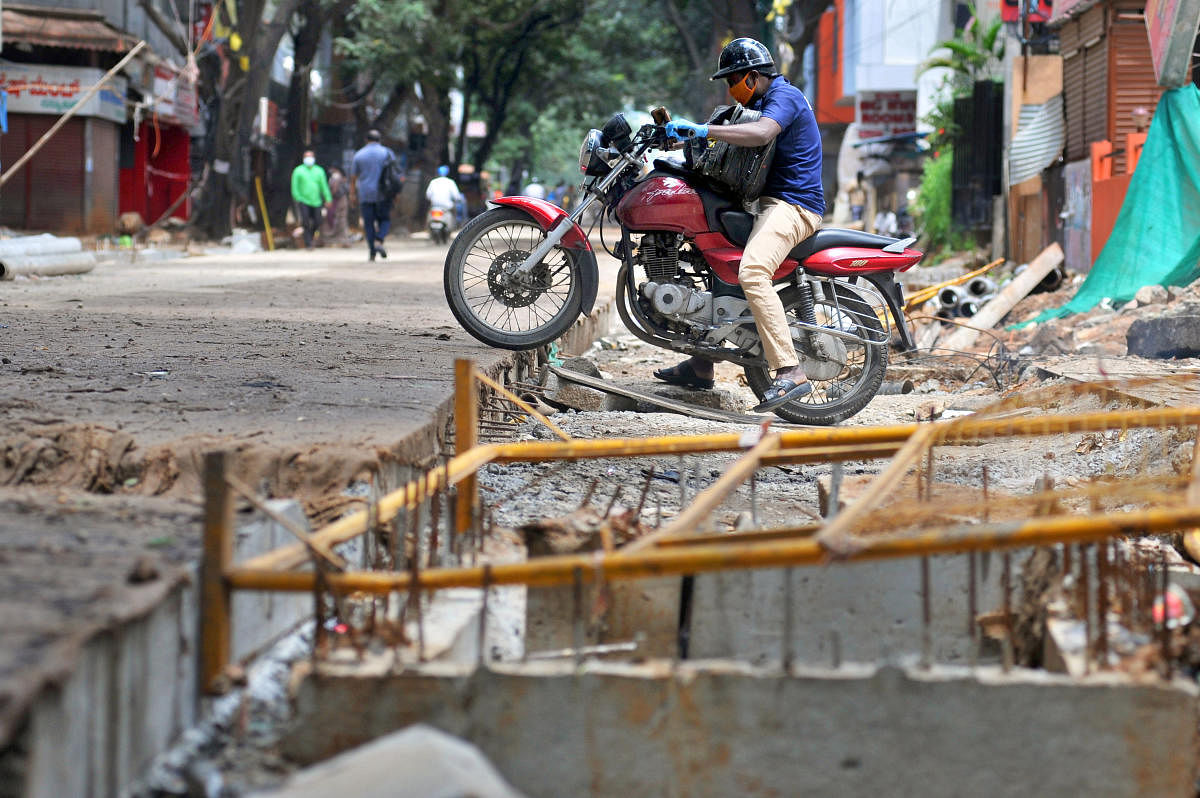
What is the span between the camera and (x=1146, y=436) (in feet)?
16.7

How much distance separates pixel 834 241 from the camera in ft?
19.6

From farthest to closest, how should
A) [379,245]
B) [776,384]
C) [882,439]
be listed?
1. [379,245]
2. [776,384]
3. [882,439]

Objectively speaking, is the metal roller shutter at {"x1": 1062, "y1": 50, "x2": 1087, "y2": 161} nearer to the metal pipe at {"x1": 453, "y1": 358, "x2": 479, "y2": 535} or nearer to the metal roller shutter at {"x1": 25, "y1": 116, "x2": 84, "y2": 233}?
the metal pipe at {"x1": 453, "y1": 358, "x2": 479, "y2": 535}

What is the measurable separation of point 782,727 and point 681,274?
12.7 ft

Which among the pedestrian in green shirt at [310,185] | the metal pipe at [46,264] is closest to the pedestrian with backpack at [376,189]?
the pedestrian in green shirt at [310,185]

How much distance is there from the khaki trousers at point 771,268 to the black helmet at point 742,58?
0.59 meters

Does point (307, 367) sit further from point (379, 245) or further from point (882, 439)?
point (379, 245)

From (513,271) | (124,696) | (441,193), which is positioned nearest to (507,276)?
(513,271)

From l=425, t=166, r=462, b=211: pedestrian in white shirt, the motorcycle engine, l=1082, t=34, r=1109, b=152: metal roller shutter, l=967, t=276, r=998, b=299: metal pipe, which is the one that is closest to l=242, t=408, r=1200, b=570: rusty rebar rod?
the motorcycle engine

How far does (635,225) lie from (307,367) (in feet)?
5.23

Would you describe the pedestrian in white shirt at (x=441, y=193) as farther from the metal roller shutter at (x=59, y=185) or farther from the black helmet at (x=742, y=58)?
the black helmet at (x=742, y=58)

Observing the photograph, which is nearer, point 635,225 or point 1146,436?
point 1146,436

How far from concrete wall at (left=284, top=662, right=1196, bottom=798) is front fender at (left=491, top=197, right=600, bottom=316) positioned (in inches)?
151

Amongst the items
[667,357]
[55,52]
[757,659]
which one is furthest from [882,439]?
[55,52]
